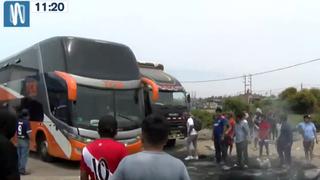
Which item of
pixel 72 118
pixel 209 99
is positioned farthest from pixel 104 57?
pixel 209 99

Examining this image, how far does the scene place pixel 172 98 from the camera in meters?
21.9

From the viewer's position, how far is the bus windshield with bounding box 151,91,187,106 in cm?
2144

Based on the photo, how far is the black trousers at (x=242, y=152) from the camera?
1512 cm

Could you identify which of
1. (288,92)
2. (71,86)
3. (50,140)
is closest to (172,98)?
(50,140)

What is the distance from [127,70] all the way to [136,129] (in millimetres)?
1847

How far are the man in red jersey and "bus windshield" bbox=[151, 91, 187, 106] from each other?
1657cm

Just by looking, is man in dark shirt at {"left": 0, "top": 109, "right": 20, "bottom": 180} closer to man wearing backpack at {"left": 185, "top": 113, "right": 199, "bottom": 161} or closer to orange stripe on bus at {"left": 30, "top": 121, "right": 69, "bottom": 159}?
orange stripe on bus at {"left": 30, "top": 121, "right": 69, "bottom": 159}

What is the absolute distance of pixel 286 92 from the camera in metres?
50.2

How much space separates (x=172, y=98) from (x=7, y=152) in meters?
17.8

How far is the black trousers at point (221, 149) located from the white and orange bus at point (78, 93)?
247 cm

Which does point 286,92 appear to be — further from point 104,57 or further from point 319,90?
point 104,57

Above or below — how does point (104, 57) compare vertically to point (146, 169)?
above

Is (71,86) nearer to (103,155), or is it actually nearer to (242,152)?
(242,152)

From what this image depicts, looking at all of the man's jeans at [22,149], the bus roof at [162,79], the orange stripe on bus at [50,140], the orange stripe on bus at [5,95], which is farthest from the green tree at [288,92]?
the man's jeans at [22,149]
